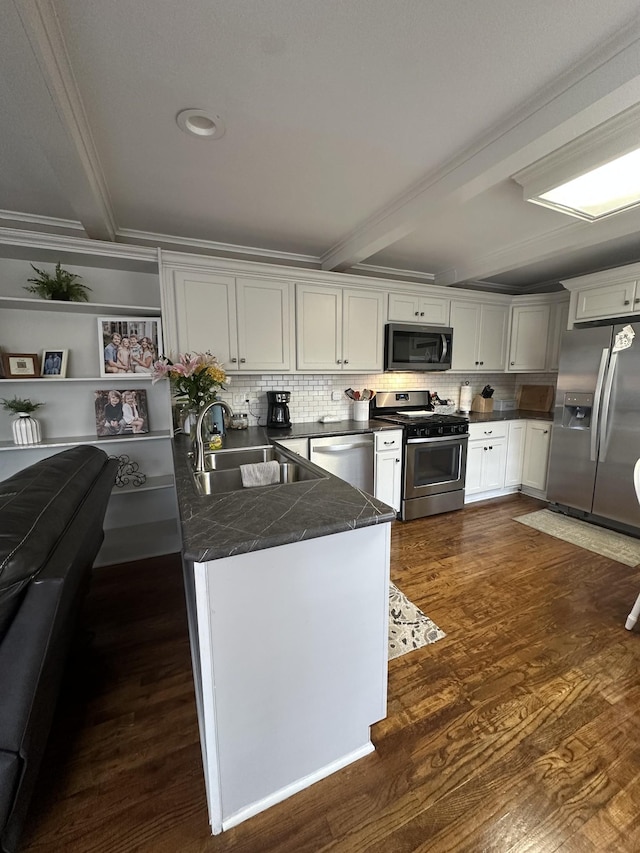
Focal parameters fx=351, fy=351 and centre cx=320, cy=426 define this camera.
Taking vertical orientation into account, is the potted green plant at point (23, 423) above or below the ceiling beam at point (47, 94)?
below

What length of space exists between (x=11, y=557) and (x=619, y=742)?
220cm

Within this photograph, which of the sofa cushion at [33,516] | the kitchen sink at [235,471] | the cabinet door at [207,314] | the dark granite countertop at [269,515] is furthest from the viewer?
the cabinet door at [207,314]

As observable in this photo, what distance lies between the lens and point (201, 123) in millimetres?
1635

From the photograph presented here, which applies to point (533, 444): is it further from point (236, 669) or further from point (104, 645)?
point (104, 645)

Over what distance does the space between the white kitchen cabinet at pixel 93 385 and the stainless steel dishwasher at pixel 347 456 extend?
4.05 ft

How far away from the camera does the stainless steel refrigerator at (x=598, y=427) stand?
3.01m

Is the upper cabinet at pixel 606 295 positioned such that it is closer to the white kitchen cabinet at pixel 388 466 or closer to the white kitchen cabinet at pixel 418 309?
the white kitchen cabinet at pixel 418 309

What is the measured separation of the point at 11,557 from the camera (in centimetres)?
82

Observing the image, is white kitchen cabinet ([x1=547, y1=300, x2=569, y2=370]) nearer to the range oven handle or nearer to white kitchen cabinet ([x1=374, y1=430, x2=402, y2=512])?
the range oven handle

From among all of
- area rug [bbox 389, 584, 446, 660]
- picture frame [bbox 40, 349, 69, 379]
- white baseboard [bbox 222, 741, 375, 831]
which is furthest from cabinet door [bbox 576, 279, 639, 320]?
picture frame [bbox 40, 349, 69, 379]

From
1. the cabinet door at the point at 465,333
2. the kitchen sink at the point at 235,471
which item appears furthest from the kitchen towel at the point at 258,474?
the cabinet door at the point at 465,333

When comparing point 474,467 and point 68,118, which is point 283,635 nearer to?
point 68,118

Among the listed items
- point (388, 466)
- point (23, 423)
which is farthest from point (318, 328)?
point (23, 423)

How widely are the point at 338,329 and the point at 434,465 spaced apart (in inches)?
65.6
